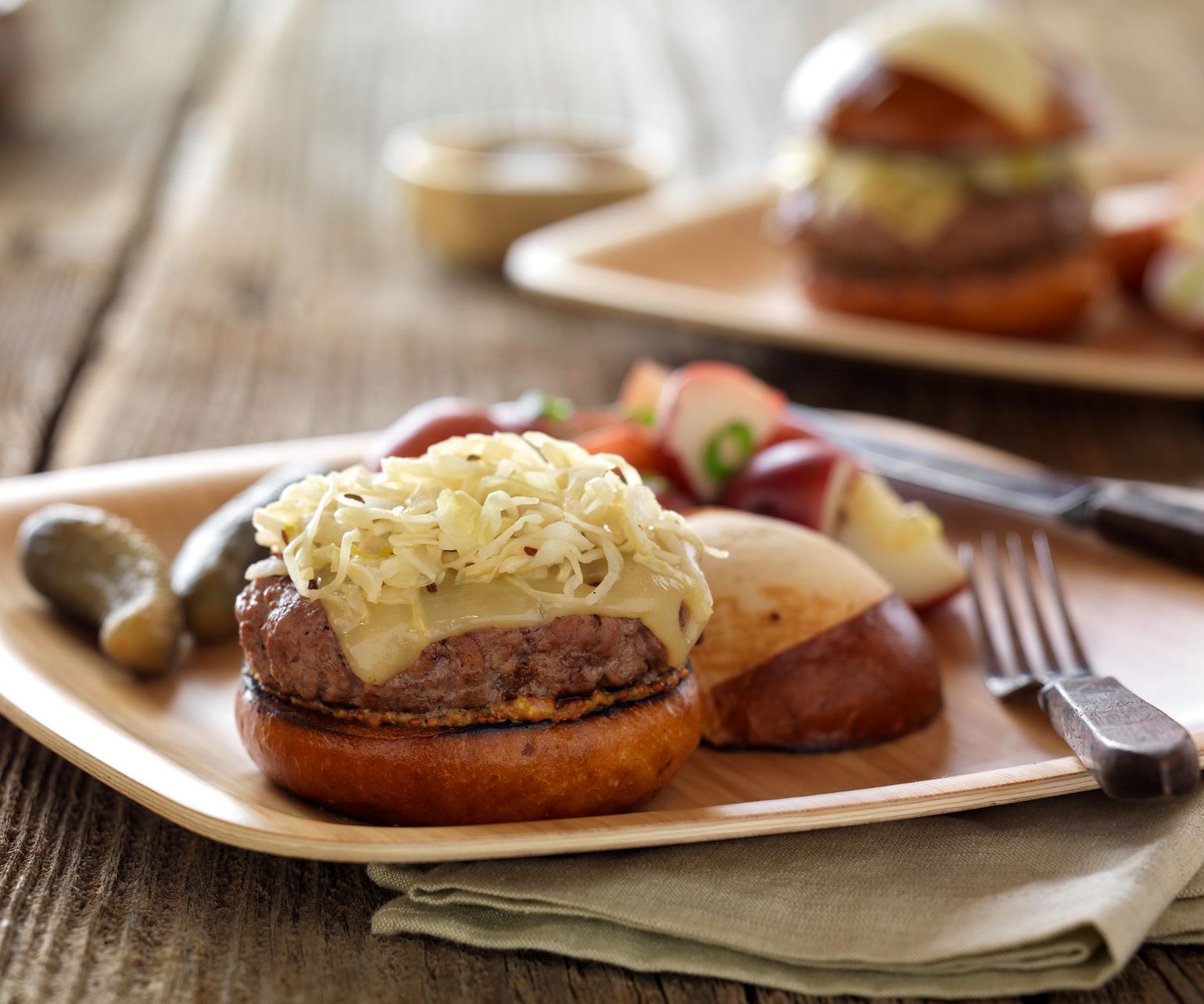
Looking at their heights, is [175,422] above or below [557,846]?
below

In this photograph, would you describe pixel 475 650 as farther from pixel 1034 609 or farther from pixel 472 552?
pixel 1034 609

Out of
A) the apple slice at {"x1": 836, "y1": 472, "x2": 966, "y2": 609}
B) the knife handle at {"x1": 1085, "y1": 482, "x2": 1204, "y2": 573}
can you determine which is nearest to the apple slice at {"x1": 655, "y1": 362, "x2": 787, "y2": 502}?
the apple slice at {"x1": 836, "y1": 472, "x2": 966, "y2": 609}

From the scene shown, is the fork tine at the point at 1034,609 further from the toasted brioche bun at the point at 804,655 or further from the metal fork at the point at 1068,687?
the toasted brioche bun at the point at 804,655

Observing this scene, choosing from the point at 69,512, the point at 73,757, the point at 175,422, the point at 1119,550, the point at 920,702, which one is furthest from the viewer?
the point at 175,422

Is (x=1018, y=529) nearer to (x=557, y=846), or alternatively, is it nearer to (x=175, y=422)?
(x=557, y=846)

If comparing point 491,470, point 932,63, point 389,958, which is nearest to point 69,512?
point 491,470

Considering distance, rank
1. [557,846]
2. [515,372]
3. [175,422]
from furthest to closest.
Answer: [515,372]
[175,422]
[557,846]

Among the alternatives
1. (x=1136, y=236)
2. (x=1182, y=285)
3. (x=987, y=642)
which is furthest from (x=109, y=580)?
(x=1136, y=236)
